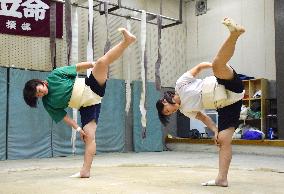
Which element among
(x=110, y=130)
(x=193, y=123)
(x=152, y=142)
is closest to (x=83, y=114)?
(x=110, y=130)

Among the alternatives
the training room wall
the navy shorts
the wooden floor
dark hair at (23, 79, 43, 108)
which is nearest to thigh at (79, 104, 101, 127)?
the navy shorts

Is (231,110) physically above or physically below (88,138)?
above

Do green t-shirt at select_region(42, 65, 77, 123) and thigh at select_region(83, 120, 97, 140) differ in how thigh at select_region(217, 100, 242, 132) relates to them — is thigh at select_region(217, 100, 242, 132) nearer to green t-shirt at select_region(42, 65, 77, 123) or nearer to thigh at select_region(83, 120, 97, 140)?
thigh at select_region(83, 120, 97, 140)

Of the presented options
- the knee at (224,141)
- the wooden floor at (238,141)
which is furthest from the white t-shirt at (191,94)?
the wooden floor at (238,141)

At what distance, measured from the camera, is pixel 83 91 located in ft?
10.2

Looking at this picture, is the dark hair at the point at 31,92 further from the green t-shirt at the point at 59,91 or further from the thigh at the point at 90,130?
the thigh at the point at 90,130

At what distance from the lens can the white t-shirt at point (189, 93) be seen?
110 inches

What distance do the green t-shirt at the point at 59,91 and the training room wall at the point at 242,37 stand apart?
5.16 meters

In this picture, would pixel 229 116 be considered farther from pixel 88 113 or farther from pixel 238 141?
pixel 238 141

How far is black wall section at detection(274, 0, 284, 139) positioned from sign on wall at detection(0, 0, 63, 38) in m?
3.99

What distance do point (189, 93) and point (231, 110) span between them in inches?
13.2

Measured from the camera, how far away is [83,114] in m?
3.22

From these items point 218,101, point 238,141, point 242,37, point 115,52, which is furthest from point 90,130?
point 242,37

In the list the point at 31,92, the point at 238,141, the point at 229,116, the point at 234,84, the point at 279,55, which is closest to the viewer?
the point at 234,84
